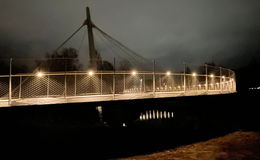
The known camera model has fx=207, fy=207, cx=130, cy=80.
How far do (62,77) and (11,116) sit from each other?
4.97 m

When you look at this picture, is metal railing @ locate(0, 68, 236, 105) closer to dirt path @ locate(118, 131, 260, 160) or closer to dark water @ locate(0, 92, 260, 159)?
dark water @ locate(0, 92, 260, 159)

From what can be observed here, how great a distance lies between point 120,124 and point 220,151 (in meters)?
6.09

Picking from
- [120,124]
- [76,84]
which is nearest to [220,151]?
[120,124]

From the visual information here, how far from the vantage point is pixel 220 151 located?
359 inches

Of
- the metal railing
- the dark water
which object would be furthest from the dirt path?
the metal railing

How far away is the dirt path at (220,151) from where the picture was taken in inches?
331

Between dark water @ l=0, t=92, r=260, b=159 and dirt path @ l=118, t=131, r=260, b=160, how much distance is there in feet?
4.00

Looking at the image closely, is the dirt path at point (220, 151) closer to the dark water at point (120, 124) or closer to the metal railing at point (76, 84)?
the dark water at point (120, 124)

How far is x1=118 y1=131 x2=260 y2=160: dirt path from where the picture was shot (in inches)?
331

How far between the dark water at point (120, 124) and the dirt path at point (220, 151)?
1220mm

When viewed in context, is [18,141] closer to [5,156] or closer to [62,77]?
[5,156]

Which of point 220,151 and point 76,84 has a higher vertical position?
point 76,84

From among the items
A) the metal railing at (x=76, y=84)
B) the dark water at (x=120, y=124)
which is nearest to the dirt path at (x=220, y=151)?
the dark water at (x=120, y=124)

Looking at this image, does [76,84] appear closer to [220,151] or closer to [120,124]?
[120,124]
